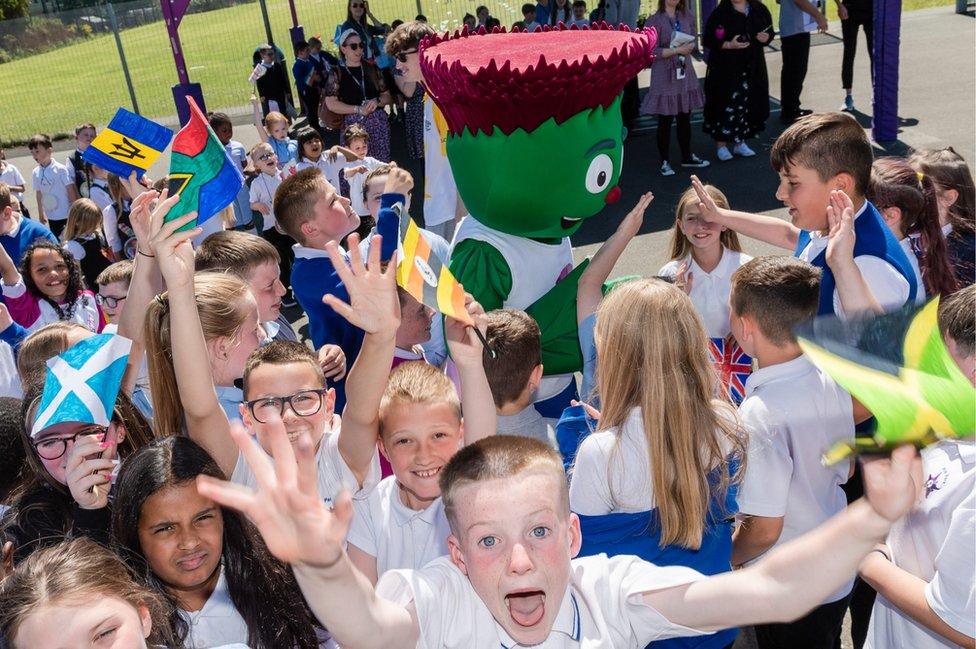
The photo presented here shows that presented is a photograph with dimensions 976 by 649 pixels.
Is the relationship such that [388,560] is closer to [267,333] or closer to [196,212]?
[196,212]

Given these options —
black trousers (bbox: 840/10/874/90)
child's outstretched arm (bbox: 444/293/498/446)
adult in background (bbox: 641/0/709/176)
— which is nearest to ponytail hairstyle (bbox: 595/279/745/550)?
child's outstretched arm (bbox: 444/293/498/446)

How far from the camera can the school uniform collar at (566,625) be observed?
5.68 ft

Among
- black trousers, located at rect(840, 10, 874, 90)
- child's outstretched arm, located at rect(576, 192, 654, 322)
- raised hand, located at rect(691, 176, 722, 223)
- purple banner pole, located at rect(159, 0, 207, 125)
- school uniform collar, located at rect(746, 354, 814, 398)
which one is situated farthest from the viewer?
black trousers, located at rect(840, 10, 874, 90)

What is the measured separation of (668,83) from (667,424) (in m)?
7.10

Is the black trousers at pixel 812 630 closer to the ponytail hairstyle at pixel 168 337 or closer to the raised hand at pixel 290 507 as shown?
the raised hand at pixel 290 507

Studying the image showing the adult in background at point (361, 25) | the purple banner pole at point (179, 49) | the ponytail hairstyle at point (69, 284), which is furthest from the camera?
the adult in background at point (361, 25)

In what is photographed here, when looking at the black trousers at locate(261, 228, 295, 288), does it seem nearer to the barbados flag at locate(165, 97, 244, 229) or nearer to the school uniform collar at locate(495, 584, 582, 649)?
the barbados flag at locate(165, 97, 244, 229)

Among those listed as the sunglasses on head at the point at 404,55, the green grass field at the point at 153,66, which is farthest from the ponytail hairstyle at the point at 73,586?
the green grass field at the point at 153,66

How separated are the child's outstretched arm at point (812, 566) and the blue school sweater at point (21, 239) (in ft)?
16.8

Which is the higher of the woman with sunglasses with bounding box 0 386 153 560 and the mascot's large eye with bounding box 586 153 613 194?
the mascot's large eye with bounding box 586 153 613 194

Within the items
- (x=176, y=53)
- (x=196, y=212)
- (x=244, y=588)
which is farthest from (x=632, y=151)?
(x=244, y=588)

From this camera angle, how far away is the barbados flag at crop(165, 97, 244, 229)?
291 centimetres

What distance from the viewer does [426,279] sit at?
7.50 feet

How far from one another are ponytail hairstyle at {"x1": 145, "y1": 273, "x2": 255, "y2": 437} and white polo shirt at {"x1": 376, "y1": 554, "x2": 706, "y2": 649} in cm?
117
